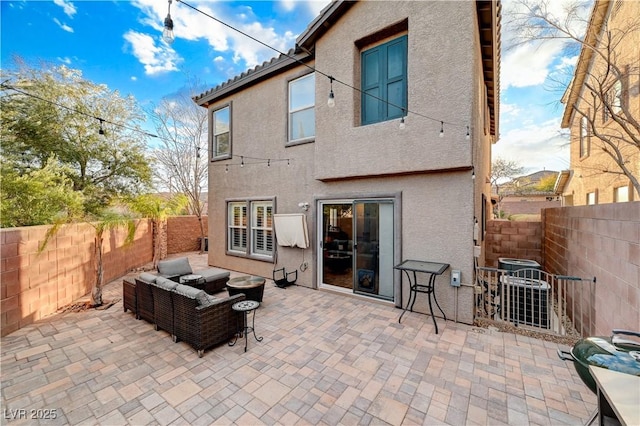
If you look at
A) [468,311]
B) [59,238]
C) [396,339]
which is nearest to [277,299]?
[396,339]

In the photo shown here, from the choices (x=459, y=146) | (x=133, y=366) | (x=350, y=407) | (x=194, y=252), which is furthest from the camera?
(x=194, y=252)

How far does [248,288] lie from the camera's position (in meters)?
5.87

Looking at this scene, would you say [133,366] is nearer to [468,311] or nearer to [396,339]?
[396,339]

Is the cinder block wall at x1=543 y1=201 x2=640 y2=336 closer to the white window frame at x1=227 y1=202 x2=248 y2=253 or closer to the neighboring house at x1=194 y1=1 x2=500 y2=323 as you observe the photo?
the neighboring house at x1=194 y1=1 x2=500 y2=323

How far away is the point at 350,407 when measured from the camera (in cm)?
298

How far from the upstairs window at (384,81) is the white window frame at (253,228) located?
416 cm

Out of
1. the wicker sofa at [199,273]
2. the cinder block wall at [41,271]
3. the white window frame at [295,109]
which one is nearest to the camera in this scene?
the cinder block wall at [41,271]

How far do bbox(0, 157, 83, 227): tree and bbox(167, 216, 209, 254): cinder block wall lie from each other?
8259mm

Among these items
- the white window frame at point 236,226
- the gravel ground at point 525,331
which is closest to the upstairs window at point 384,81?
the gravel ground at point 525,331

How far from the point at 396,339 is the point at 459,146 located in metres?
3.82

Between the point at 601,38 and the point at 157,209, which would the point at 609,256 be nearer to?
the point at 601,38

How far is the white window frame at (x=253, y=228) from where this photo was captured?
872cm

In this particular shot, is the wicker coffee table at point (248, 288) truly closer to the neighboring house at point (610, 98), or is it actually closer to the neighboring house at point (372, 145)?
the neighboring house at point (372, 145)

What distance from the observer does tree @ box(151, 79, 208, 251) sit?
50.7 feet
